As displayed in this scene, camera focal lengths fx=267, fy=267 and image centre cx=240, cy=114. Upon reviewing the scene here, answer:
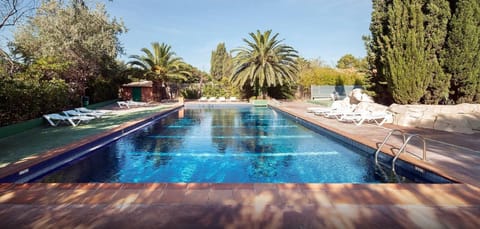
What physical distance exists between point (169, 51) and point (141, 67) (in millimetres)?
3328

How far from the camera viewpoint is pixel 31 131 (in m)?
9.37

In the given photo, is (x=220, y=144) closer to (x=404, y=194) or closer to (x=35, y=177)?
(x=35, y=177)

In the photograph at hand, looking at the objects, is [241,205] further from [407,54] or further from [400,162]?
[407,54]

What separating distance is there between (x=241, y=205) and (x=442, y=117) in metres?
8.54

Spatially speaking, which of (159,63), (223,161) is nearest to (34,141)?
(223,161)

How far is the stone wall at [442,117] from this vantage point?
788 centimetres

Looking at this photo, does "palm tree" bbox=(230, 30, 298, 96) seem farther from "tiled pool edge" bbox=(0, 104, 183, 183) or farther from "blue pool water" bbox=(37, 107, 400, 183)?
"tiled pool edge" bbox=(0, 104, 183, 183)

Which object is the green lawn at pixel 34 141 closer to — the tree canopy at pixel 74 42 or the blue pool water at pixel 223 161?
the blue pool water at pixel 223 161

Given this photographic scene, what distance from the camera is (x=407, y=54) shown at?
1091 centimetres

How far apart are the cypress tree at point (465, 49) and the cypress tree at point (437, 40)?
250 mm

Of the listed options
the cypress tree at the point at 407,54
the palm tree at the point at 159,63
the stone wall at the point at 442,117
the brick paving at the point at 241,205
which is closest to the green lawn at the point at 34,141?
the brick paving at the point at 241,205

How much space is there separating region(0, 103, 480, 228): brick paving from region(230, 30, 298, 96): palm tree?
19442mm

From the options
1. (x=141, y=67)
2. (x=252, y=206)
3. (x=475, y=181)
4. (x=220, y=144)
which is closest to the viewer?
(x=252, y=206)

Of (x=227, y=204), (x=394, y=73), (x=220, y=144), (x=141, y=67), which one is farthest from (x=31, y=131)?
(x=141, y=67)
